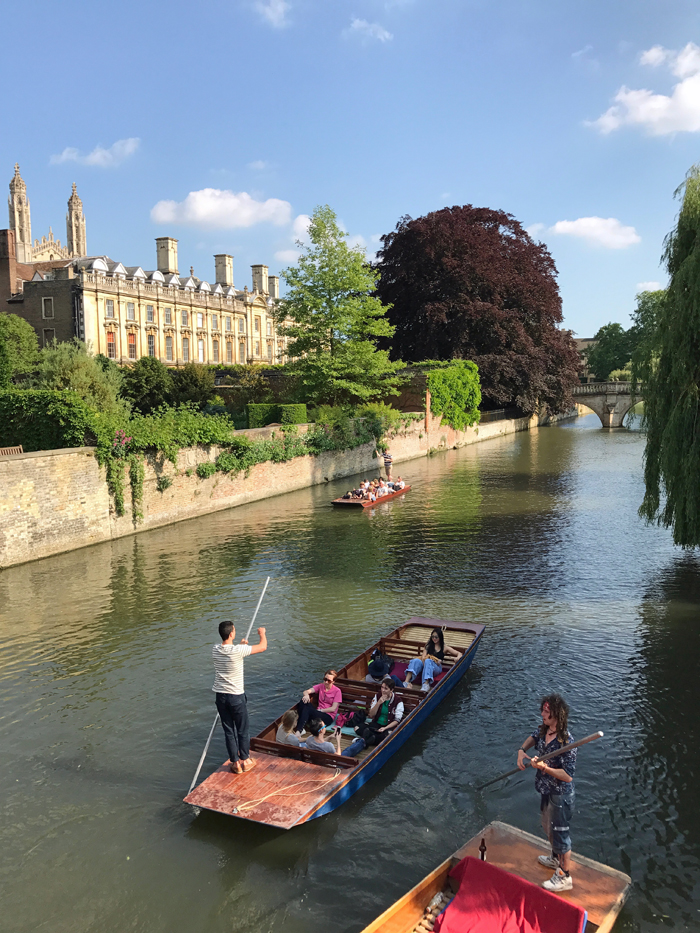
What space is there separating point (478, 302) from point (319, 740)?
128 feet

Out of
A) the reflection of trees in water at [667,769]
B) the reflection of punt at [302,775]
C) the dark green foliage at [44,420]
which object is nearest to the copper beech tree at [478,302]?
the dark green foliage at [44,420]

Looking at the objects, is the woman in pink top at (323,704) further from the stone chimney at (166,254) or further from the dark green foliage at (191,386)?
the stone chimney at (166,254)

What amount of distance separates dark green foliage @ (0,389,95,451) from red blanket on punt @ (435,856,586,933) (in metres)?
15.7

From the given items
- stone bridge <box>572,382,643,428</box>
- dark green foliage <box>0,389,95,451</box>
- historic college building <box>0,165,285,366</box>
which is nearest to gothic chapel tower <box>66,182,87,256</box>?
historic college building <box>0,165,285,366</box>

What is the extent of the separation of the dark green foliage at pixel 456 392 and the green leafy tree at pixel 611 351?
1805 inches

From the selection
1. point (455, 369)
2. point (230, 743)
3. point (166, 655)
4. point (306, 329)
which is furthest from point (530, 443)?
point (230, 743)

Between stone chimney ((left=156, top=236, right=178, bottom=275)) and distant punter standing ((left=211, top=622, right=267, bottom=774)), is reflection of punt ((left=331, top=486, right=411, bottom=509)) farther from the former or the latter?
stone chimney ((left=156, top=236, right=178, bottom=275))

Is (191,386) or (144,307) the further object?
(144,307)

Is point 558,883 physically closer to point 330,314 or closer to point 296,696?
point 296,696

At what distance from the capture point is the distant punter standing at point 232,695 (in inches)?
266

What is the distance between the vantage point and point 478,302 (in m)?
43.5

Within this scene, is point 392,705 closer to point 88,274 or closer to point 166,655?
point 166,655

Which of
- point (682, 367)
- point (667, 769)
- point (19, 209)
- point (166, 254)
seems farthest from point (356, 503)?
point (19, 209)

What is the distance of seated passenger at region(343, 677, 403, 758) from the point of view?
762 centimetres
